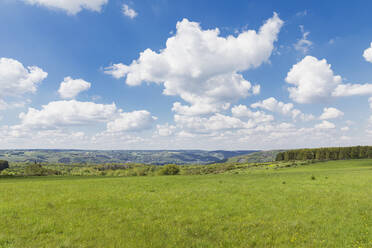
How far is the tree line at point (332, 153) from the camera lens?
160125mm

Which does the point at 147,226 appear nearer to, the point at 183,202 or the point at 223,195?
the point at 183,202

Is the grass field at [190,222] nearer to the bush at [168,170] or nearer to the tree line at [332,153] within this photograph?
the bush at [168,170]

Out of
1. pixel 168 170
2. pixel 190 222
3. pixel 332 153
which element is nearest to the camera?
pixel 190 222

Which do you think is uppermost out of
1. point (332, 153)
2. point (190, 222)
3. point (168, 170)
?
point (190, 222)

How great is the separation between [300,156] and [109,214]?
620ft

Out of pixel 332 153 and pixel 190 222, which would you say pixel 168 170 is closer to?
pixel 190 222

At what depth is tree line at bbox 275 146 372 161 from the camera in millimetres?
160125

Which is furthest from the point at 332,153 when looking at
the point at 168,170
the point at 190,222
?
the point at 190,222

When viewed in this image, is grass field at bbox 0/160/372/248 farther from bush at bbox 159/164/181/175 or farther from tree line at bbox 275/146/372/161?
tree line at bbox 275/146/372/161

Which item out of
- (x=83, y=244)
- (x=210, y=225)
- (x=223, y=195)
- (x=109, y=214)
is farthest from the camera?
(x=223, y=195)

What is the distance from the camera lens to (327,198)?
19844mm

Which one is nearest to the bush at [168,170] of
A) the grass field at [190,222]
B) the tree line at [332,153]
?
the grass field at [190,222]

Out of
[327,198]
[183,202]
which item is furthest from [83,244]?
[327,198]

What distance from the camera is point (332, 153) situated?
167 metres
